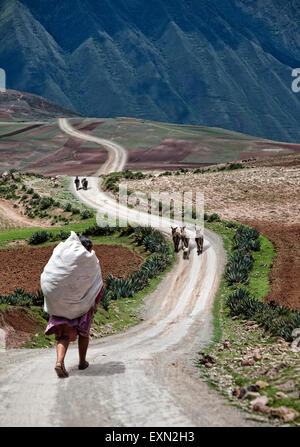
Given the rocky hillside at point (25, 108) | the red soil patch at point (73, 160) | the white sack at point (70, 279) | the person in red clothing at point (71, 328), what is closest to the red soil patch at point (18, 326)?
the person in red clothing at point (71, 328)

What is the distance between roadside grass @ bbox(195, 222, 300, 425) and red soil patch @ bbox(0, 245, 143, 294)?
21.8 ft

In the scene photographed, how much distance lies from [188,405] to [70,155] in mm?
99018

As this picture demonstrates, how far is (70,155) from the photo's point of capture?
10275 cm

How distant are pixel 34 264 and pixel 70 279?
68.0 ft

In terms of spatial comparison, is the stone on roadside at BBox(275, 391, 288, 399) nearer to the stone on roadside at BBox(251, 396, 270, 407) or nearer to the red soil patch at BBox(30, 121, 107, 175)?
the stone on roadside at BBox(251, 396, 270, 407)

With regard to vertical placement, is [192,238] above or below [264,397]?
below

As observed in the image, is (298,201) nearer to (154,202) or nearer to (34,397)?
(154,202)

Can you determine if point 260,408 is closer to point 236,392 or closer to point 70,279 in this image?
point 236,392

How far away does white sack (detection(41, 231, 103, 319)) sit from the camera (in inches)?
333

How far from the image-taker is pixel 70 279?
8469 millimetres

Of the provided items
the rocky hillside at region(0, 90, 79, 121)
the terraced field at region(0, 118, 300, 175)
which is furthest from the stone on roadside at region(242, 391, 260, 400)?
the rocky hillside at region(0, 90, 79, 121)

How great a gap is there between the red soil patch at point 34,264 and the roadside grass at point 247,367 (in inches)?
261
